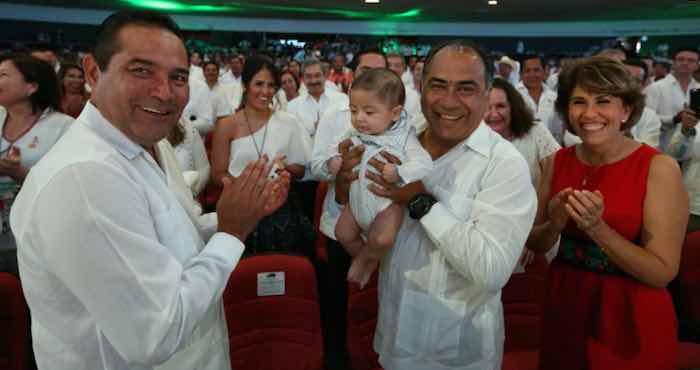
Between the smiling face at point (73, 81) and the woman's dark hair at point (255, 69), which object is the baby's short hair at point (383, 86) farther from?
the smiling face at point (73, 81)

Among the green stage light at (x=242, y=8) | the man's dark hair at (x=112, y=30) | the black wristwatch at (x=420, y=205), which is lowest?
the black wristwatch at (x=420, y=205)

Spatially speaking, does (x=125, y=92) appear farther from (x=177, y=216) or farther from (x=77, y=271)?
(x=77, y=271)

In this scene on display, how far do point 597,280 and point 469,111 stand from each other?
0.79 m

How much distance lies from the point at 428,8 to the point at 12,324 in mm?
17062

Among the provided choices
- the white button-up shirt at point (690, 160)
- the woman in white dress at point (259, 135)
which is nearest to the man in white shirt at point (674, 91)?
the white button-up shirt at point (690, 160)

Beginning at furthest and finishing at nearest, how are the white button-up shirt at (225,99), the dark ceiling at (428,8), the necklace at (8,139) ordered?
the dark ceiling at (428,8), the white button-up shirt at (225,99), the necklace at (8,139)

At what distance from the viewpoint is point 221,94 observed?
276 inches

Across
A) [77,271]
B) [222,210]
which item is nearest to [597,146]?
[222,210]

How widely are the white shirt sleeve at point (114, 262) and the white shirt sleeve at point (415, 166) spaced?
0.88 meters

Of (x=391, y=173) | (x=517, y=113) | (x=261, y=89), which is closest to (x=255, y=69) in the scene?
(x=261, y=89)

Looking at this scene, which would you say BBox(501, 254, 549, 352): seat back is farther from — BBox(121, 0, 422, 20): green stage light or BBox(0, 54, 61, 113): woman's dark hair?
BBox(121, 0, 422, 20): green stage light

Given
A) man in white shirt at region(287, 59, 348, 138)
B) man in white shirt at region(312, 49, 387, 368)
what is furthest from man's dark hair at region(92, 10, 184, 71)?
man in white shirt at region(287, 59, 348, 138)

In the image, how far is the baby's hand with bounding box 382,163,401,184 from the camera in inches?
69.6

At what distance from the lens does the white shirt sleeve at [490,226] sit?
1.53 m
